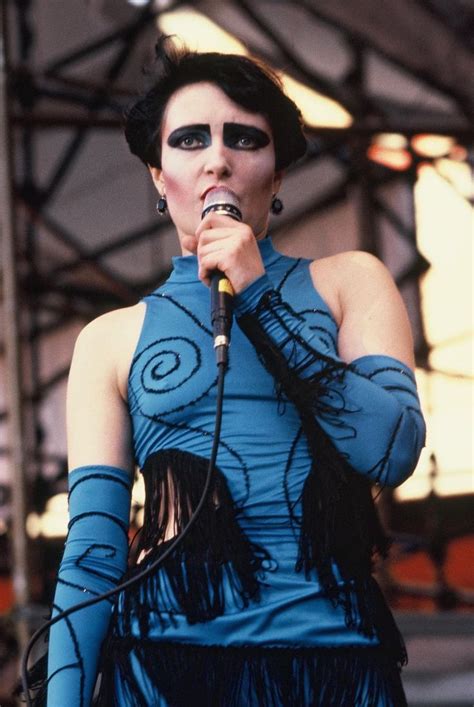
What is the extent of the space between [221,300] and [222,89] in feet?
0.99

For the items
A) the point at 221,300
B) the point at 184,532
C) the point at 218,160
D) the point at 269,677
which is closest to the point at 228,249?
the point at 221,300

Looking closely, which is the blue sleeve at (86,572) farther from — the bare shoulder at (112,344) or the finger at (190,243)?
the finger at (190,243)

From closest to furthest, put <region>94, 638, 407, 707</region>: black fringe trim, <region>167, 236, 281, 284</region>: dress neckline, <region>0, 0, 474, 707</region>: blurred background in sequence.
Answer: <region>94, 638, 407, 707</region>: black fringe trim
<region>167, 236, 281, 284</region>: dress neckline
<region>0, 0, 474, 707</region>: blurred background

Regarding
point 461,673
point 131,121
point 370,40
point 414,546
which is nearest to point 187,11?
point 370,40

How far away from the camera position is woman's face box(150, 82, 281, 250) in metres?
A: 1.14

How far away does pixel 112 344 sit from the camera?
3.86 ft

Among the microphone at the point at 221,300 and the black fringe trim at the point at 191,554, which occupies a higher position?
the microphone at the point at 221,300

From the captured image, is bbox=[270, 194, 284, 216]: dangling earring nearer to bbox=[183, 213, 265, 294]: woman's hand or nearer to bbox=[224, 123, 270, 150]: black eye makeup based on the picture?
bbox=[224, 123, 270, 150]: black eye makeup

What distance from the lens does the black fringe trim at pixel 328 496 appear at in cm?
101

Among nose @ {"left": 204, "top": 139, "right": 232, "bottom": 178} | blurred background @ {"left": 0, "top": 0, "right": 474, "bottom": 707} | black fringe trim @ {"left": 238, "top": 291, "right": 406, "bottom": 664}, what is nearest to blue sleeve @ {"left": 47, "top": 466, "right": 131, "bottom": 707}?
black fringe trim @ {"left": 238, "top": 291, "right": 406, "bottom": 664}

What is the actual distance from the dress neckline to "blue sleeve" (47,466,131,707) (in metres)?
0.23

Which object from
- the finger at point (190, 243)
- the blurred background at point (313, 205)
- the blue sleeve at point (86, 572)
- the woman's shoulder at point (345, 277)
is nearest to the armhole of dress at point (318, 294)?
the woman's shoulder at point (345, 277)

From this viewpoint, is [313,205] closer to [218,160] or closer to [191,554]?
[218,160]

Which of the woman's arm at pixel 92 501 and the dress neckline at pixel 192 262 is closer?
the woman's arm at pixel 92 501
